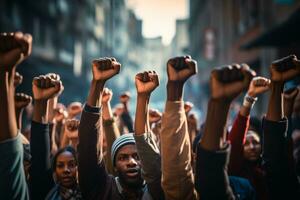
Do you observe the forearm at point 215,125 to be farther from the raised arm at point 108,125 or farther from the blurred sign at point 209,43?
the blurred sign at point 209,43

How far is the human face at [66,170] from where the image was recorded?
9.10ft

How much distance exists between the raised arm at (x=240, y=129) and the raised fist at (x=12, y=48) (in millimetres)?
1619

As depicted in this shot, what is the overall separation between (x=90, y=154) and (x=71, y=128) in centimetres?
105

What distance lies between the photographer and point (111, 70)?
2.19 meters

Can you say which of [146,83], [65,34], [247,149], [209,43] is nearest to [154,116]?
[247,149]

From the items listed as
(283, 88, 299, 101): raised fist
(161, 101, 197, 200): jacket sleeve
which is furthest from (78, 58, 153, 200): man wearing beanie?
(283, 88, 299, 101): raised fist

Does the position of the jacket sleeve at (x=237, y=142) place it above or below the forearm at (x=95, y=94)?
below

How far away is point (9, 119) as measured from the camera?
5.48ft

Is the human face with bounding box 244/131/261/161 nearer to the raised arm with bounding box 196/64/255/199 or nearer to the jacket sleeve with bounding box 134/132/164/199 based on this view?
the jacket sleeve with bounding box 134/132/164/199

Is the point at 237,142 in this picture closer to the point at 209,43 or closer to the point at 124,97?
the point at 124,97

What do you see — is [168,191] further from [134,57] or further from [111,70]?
[134,57]

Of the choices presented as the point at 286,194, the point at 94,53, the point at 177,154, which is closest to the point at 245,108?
the point at 286,194

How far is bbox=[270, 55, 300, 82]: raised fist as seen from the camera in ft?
7.04

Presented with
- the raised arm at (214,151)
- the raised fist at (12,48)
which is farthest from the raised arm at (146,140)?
the raised fist at (12,48)
